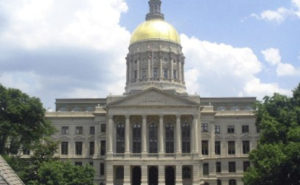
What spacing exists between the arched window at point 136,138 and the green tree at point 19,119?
64.1 ft

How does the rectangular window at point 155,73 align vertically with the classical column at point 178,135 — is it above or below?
above

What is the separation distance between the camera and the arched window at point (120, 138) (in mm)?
75188

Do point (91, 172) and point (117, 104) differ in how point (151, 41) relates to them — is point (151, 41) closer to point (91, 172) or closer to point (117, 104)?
point (117, 104)

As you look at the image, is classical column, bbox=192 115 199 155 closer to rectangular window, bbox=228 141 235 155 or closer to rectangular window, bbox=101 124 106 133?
rectangular window, bbox=228 141 235 155

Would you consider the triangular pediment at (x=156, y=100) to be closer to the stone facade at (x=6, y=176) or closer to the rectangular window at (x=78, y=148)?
the rectangular window at (x=78, y=148)

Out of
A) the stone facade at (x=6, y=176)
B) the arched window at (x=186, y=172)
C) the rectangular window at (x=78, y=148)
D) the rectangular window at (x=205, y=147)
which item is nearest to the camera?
the stone facade at (x=6, y=176)

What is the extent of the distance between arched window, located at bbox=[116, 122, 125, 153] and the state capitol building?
0.62 ft

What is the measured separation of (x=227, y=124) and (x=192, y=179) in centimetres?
1514

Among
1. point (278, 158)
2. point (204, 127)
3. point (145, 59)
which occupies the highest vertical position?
point (145, 59)

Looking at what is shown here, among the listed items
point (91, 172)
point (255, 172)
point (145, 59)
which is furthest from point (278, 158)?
point (145, 59)

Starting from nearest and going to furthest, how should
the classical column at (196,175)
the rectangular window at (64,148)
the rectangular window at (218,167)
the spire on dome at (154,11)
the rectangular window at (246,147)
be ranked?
the classical column at (196,175), the rectangular window at (218,167), the rectangular window at (246,147), the rectangular window at (64,148), the spire on dome at (154,11)

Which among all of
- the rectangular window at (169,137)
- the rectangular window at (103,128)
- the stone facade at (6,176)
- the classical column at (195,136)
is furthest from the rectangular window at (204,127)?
the stone facade at (6,176)

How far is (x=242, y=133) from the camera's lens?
265ft

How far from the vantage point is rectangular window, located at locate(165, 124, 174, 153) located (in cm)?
7494
